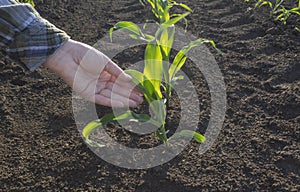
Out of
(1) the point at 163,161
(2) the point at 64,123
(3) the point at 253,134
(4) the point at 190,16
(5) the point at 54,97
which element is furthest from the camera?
(4) the point at 190,16

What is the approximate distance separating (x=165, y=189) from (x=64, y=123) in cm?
→ 68

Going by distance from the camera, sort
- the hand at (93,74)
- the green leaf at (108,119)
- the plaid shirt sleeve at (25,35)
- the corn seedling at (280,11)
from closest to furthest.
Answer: the green leaf at (108,119) → the plaid shirt sleeve at (25,35) → the hand at (93,74) → the corn seedling at (280,11)

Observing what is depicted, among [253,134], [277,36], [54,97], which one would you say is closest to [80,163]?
[54,97]

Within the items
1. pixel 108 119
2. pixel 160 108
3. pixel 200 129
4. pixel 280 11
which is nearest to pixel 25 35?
pixel 108 119

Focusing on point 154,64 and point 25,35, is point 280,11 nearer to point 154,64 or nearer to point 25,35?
point 154,64

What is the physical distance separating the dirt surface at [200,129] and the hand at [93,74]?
0.22m

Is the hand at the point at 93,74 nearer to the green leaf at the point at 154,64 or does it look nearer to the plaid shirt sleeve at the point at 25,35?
the plaid shirt sleeve at the point at 25,35

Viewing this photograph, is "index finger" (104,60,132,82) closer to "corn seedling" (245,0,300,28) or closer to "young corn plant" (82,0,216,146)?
"young corn plant" (82,0,216,146)

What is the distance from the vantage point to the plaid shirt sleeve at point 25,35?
1.55 m

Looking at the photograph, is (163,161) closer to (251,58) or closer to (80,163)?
(80,163)

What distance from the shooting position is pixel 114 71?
1751 millimetres

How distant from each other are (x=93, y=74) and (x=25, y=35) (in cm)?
35

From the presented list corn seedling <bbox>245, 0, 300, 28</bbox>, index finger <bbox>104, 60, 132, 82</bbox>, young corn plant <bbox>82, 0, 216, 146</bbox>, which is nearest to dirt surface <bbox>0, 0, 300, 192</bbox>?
Result: corn seedling <bbox>245, 0, 300, 28</bbox>

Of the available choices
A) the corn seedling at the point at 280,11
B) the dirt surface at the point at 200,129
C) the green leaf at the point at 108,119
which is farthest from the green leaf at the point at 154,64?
the corn seedling at the point at 280,11
